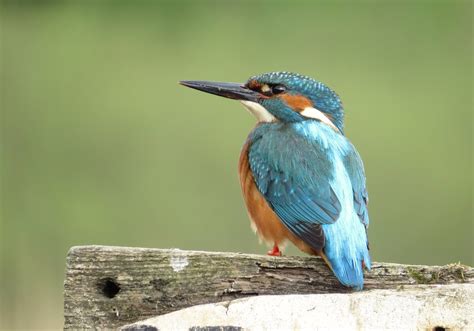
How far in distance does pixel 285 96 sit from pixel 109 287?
1492 millimetres

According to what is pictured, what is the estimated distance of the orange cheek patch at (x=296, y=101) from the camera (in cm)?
459

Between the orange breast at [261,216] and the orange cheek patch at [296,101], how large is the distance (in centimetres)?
25

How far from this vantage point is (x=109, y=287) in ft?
11.1

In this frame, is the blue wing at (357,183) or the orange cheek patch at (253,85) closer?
the blue wing at (357,183)

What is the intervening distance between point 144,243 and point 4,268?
0.82 m

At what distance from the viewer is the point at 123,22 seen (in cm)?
899

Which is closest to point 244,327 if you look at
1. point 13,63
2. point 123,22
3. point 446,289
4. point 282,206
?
point 446,289

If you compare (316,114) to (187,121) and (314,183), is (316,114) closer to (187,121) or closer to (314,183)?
(314,183)

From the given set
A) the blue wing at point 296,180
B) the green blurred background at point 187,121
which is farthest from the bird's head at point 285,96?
the green blurred background at point 187,121

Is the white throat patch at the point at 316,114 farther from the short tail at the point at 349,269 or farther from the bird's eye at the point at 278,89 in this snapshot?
the short tail at the point at 349,269

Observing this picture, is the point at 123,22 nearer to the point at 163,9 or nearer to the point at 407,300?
the point at 163,9

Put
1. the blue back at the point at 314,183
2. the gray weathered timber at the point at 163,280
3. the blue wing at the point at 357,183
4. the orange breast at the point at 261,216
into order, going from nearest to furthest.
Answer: the gray weathered timber at the point at 163,280
the blue back at the point at 314,183
the blue wing at the point at 357,183
the orange breast at the point at 261,216

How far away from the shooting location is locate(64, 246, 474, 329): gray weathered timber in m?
3.33

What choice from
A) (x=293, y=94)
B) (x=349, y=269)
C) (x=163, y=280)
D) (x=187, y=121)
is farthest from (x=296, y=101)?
(x=187, y=121)
